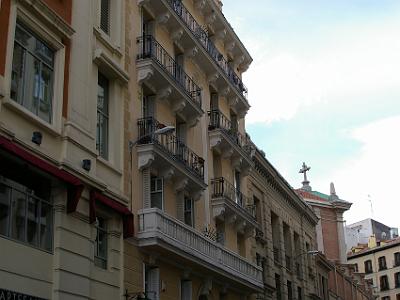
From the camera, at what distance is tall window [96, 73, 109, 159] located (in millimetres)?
22300

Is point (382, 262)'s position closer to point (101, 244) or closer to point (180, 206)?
point (180, 206)

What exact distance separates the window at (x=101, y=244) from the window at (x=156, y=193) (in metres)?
3.99

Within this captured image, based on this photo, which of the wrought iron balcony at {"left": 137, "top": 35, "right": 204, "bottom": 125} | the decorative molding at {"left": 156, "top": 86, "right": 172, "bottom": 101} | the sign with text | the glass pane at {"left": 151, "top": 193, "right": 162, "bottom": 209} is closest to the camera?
the sign with text

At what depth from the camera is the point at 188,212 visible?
28.2 m

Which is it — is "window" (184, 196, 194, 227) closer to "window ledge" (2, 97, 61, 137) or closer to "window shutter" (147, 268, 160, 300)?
"window shutter" (147, 268, 160, 300)

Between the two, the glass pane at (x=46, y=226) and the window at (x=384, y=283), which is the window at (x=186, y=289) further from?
the window at (x=384, y=283)

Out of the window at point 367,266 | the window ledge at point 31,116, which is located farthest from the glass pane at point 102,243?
the window at point 367,266

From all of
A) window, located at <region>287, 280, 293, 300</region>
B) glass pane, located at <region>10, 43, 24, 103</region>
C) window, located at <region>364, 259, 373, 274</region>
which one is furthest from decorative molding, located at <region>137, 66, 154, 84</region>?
window, located at <region>364, 259, 373, 274</region>

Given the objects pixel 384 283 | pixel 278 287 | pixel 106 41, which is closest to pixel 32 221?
pixel 106 41

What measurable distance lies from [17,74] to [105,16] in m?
6.62

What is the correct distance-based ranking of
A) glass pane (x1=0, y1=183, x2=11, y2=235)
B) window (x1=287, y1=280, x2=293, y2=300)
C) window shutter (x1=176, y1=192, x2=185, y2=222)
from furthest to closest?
window (x1=287, y1=280, x2=293, y2=300)
window shutter (x1=176, y1=192, x2=185, y2=222)
glass pane (x1=0, y1=183, x2=11, y2=235)

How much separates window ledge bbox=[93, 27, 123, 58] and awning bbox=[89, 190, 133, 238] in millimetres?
5193

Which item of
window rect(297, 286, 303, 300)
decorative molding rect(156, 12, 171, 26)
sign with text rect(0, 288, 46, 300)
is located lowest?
sign with text rect(0, 288, 46, 300)

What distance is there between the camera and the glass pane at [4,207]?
→ 16827mm
